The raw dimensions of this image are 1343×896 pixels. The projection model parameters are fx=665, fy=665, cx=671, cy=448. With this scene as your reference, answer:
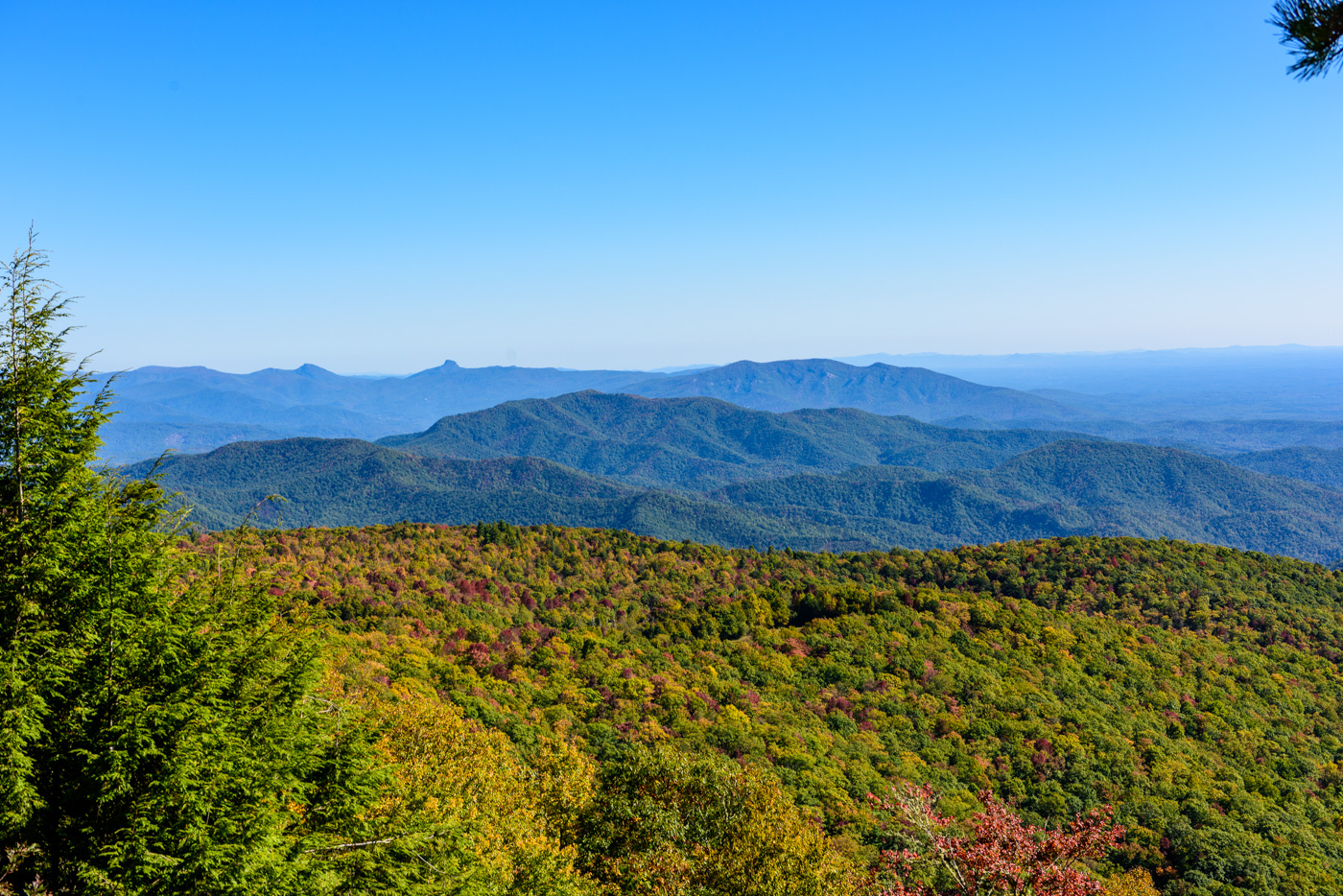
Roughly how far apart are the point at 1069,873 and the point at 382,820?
17921mm

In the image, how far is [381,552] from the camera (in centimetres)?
9256

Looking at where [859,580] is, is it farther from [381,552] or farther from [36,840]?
[36,840]

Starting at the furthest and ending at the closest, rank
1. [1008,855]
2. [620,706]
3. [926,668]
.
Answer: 1. [926,668]
2. [620,706]
3. [1008,855]

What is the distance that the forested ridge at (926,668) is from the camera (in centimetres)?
4909

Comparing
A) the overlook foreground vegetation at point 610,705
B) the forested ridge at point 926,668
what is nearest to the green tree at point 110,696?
the overlook foreground vegetation at point 610,705

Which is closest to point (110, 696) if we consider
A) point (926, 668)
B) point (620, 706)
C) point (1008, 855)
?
point (1008, 855)

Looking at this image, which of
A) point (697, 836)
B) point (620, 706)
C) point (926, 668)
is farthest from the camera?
point (926, 668)

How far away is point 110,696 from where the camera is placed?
13742 millimetres

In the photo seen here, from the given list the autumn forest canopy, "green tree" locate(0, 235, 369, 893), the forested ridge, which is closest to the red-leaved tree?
the autumn forest canopy

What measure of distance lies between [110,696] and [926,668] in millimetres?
73945

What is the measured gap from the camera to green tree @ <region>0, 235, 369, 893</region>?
13.0 m

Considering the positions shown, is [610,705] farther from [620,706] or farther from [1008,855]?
[1008,855]

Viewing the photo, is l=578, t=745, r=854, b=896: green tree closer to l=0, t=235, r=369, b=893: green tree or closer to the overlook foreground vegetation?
the overlook foreground vegetation

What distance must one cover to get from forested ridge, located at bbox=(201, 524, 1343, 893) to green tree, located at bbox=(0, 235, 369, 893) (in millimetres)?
2846
